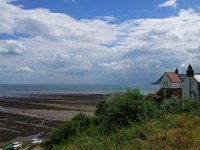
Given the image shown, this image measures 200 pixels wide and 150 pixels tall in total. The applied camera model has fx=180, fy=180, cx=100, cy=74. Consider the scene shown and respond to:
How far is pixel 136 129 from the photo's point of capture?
10.3 m

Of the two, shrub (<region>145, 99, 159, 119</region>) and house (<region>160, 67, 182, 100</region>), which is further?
house (<region>160, 67, 182, 100</region>)

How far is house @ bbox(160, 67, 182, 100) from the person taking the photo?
33.2 metres

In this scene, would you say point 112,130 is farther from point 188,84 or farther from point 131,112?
point 188,84

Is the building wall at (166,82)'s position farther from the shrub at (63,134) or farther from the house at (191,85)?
the shrub at (63,134)

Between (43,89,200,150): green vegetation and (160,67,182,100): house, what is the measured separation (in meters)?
16.9

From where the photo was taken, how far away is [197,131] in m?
8.93

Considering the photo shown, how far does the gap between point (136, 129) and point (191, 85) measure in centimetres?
2232

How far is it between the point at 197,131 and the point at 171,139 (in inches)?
82.4

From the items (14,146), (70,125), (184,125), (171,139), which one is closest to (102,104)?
(70,125)

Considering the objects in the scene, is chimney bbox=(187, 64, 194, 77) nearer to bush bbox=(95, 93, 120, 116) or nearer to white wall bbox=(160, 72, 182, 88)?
white wall bbox=(160, 72, 182, 88)

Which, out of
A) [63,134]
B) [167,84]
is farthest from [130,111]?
[167,84]

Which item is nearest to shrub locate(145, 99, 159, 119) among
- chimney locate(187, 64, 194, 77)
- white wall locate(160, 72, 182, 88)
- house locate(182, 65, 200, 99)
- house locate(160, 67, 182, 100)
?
house locate(182, 65, 200, 99)

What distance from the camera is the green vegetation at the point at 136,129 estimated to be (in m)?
7.80

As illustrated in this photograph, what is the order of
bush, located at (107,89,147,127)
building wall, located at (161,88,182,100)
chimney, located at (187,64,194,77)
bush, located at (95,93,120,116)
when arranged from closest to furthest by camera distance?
bush, located at (107,89,147,127) → bush, located at (95,93,120,116) → chimney, located at (187,64,194,77) → building wall, located at (161,88,182,100)
